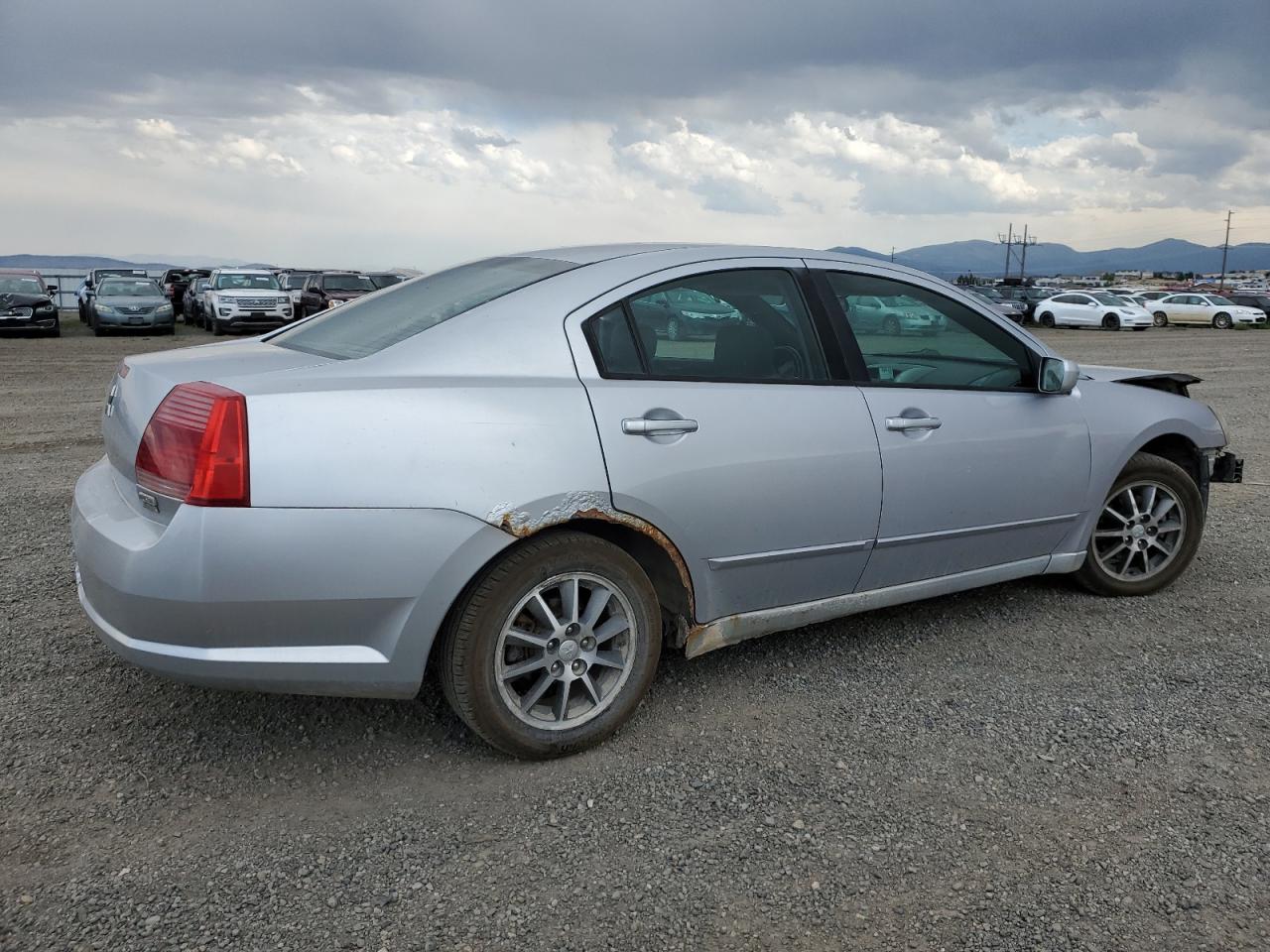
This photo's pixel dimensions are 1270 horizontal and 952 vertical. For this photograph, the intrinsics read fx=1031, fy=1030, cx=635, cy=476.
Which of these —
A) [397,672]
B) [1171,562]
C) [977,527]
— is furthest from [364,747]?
[1171,562]

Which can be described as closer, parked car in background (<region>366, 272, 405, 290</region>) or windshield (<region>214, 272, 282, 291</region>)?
windshield (<region>214, 272, 282, 291</region>)

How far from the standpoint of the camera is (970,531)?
392cm

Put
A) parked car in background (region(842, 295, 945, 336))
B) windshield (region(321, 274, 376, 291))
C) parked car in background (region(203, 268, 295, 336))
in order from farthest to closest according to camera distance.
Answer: windshield (region(321, 274, 376, 291)), parked car in background (region(203, 268, 295, 336)), parked car in background (region(842, 295, 945, 336))

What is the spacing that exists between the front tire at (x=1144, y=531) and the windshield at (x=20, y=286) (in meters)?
24.1

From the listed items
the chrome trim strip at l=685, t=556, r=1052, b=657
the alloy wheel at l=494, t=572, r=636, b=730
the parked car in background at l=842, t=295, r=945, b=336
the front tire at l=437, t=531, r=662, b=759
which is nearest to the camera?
the front tire at l=437, t=531, r=662, b=759

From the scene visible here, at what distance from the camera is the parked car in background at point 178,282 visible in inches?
1269

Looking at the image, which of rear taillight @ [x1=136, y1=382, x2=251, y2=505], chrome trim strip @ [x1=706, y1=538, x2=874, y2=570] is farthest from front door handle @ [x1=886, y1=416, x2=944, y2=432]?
rear taillight @ [x1=136, y1=382, x2=251, y2=505]

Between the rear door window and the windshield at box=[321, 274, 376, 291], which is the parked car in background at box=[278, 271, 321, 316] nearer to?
the windshield at box=[321, 274, 376, 291]

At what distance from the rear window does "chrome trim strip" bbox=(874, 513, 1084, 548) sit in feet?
4.90

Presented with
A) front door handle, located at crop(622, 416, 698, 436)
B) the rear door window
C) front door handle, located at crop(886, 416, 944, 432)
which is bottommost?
front door handle, located at crop(886, 416, 944, 432)

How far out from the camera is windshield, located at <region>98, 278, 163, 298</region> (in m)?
23.7

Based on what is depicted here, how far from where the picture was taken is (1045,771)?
122 inches

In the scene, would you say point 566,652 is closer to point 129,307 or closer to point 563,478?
A: point 563,478

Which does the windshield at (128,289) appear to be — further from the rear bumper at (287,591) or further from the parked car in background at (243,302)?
the rear bumper at (287,591)
